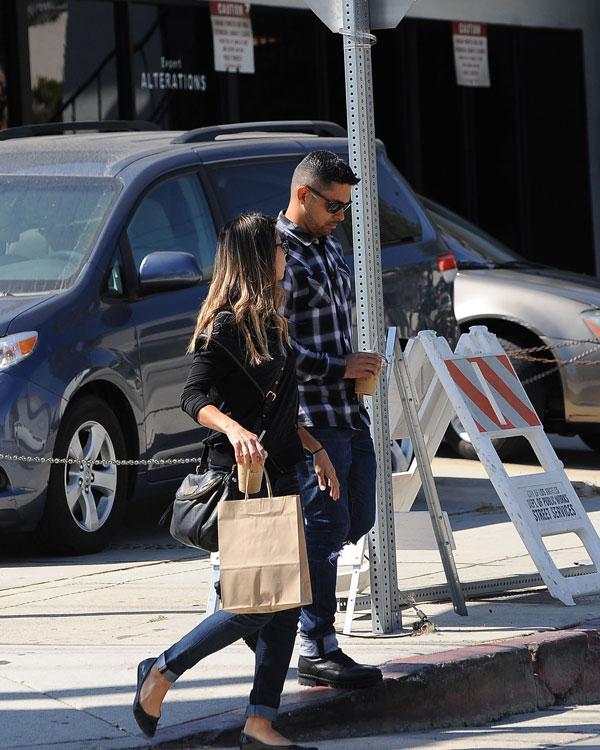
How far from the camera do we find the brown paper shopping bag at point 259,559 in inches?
185

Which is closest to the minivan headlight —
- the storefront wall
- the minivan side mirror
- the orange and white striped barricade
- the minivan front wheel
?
the minivan front wheel

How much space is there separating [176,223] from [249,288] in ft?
13.0

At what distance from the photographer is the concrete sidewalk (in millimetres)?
5254

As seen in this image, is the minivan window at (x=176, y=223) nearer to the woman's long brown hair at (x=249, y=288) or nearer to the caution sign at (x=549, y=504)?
the caution sign at (x=549, y=504)

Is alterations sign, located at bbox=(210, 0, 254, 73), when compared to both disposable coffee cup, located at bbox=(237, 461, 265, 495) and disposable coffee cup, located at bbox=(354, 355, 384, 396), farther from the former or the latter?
disposable coffee cup, located at bbox=(237, 461, 265, 495)

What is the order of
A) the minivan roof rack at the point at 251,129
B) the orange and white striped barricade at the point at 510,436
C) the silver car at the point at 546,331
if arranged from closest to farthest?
the orange and white striped barricade at the point at 510,436
the minivan roof rack at the point at 251,129
the silver car at the point at 546,331

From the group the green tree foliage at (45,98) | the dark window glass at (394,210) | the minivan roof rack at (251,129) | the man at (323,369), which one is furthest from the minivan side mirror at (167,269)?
the green tree foliage at (45,98)

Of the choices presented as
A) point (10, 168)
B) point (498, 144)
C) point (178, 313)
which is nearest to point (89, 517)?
point (178, 313)

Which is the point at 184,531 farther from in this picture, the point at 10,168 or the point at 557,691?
the point at 10,168

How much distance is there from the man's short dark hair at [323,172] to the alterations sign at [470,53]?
12.3 metres

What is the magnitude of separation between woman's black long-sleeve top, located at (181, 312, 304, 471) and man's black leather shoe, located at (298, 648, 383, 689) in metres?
0.85

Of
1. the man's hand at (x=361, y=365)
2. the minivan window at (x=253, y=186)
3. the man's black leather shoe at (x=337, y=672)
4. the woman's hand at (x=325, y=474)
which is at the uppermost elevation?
the minivan window at (x=253, y=186)

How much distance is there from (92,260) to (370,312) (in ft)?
7.95

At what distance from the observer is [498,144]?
1820 cm
